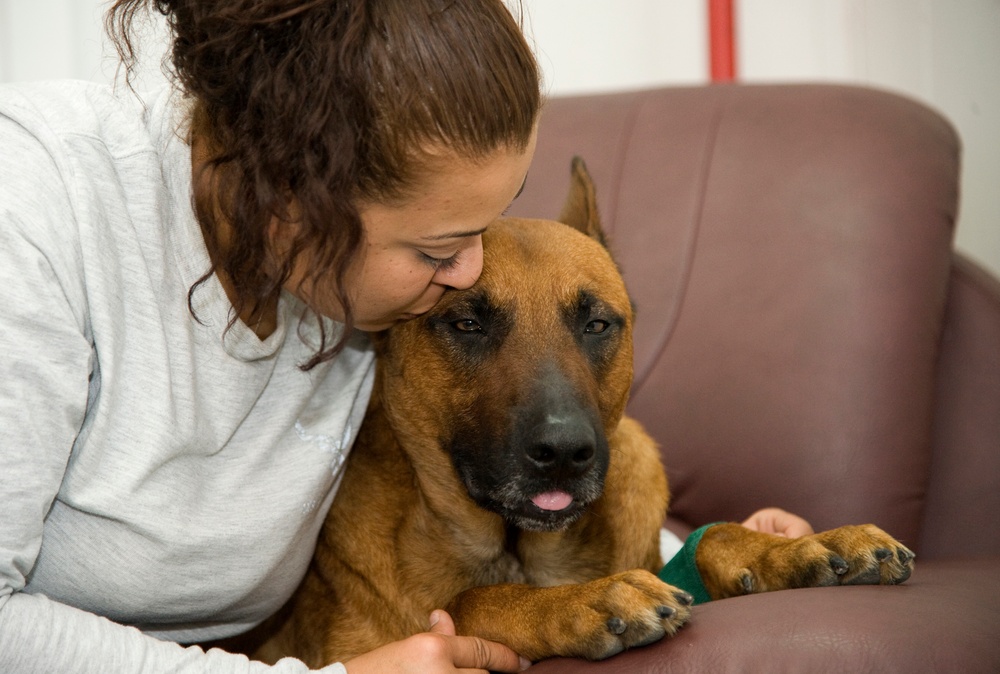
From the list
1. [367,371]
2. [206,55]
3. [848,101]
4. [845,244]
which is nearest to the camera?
[206,55]

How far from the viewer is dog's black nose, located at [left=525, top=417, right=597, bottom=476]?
1.44 meters

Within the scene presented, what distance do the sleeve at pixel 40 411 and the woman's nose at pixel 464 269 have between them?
0.50 m

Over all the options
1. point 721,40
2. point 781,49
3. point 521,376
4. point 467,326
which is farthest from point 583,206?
point 781,49

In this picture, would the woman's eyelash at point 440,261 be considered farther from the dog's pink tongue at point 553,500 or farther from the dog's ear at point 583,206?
the dog's ear at point 583,206

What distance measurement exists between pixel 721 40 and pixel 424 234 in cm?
228

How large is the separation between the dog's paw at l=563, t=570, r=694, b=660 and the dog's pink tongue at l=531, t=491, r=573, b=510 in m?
0.17

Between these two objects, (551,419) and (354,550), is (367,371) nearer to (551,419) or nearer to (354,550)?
(354,550)

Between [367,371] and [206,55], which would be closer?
[206,55]

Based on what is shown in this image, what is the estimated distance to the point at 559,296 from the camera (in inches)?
65.9

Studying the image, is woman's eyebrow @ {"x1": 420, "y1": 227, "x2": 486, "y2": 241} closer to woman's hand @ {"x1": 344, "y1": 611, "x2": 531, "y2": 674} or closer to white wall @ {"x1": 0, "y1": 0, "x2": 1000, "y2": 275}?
woman's hand @ {"x1": 344, "y1": 611, "x2": 531, "y2": 674}

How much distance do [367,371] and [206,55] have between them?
70 centimetres

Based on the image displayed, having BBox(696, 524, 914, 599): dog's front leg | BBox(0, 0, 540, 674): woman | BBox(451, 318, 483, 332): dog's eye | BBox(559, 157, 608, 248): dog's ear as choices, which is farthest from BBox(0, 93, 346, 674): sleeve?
BBox(559, 157, 608, 248): dog's ear

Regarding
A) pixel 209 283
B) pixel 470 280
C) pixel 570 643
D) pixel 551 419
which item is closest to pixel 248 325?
pixel 209 283

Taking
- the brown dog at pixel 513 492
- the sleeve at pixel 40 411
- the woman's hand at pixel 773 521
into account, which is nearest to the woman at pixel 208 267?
the sleeve at pixel 40 411
